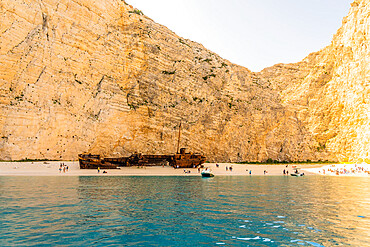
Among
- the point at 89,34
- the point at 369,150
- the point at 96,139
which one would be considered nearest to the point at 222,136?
the point at 96,139

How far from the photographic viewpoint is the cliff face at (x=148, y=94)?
156 ft

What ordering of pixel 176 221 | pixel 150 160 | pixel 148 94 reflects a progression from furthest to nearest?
pixel 148 94 → pixel 150 160 → pixel 176 221

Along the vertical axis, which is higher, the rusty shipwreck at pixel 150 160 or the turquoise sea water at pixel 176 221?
the rusty shipwreck at pixel 150 160

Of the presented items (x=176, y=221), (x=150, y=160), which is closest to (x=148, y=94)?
(x=150, y=160)

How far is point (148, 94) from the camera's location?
6309 cm

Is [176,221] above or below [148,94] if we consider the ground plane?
below

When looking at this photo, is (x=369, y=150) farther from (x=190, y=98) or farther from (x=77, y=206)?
(x=77, y=206)

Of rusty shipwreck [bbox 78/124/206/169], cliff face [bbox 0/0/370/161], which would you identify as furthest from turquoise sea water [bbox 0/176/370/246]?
cliff face [bbox 0/0/370/161]

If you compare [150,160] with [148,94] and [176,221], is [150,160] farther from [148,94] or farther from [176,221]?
[176,221]

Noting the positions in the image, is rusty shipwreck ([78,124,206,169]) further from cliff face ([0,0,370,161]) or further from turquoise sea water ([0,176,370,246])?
turquoise sea water ([0,176,370,246])

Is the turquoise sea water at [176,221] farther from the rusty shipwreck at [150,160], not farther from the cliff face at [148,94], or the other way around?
the cliff face at [148,94]

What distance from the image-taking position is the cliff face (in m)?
47.6

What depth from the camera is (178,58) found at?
7169 centimetres

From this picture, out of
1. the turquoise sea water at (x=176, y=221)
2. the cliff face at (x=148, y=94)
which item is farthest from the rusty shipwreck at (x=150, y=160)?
the turquoise sea water at (x=176, y=221)
